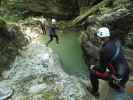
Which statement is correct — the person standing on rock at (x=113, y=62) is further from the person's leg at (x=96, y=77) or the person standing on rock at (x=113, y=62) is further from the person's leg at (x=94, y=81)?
the person's leg at (x=94, y=81)

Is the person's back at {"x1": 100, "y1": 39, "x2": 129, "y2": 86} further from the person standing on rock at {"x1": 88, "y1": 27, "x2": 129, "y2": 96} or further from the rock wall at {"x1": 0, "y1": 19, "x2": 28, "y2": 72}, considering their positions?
the rock wall at {"x1": 0, "y1": 19, "x2": 28, "y2": 72}

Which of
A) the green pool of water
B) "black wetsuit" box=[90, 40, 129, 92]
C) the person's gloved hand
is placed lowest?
the green pool of water

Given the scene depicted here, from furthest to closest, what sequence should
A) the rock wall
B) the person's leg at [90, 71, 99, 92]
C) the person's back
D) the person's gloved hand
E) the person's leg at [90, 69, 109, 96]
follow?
the rock wall < the person's leg at [90, 71, 99, 92] < the person's leg at [90, 69, 109, 96] < the person's gloved hand < the person's back

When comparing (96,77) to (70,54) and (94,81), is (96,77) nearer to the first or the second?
(94,81)

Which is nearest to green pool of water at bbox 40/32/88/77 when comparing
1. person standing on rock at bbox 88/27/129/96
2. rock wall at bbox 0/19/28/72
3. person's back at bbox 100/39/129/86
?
rock wall at bbox 0/19/28/72

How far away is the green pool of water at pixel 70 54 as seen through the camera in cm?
1312

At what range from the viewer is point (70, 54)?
1702 cm

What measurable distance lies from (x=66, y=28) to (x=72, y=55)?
10.2 m

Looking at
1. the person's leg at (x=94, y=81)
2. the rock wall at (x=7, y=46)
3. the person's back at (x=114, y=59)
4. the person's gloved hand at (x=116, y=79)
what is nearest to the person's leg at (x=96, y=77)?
the person's leg at (x=94, y=81)

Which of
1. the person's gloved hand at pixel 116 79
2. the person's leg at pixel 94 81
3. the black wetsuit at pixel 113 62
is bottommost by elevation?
the person's leg at pixel 94 81

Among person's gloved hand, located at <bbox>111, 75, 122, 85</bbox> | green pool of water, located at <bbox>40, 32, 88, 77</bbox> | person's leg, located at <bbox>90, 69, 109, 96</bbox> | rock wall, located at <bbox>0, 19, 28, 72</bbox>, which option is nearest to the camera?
person's gloved hand, located at <bbox>111, 75, 122, 85</bbox>

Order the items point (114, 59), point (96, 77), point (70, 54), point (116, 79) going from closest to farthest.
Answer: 1. point (114, 59)
2. point (116, 79)
3. point (96, 77)
4. point (70, 54)

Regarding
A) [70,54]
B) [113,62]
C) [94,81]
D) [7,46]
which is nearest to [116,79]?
[113,62]

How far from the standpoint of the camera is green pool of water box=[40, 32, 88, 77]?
13120 millimetres
